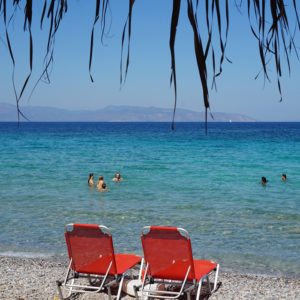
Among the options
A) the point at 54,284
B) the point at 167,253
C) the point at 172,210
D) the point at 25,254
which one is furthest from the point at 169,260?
the point at 172,210

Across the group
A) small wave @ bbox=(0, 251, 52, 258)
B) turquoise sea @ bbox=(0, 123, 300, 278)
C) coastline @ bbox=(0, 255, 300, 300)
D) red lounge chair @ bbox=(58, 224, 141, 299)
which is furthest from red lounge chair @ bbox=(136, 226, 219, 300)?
small wave @ bbox=(0, 251, 52, 258)

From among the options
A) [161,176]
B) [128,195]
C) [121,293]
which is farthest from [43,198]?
[121,293]

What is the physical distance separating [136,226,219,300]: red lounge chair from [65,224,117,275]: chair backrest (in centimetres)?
39

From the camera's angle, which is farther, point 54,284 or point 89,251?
point 54,284

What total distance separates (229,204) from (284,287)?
28.6ft

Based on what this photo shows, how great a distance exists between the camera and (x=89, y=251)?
231 inches

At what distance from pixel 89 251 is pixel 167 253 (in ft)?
2.69

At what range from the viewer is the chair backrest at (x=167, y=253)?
5.57m

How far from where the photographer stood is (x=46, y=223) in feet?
40.2

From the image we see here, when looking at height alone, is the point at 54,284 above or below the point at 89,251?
below

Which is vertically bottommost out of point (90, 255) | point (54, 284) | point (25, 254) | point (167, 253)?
point (25, 254)

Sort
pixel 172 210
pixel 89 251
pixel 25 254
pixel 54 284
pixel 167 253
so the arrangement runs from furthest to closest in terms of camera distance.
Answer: pixel 172 210 → pixel 25 254 → pixel 54 284 → pixel 89 251 → pixel 167 253

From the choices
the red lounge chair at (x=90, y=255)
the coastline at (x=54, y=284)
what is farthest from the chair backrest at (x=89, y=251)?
the coastline at (x=54, y=284)

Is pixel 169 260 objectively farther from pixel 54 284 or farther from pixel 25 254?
pixel 25 254
